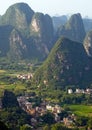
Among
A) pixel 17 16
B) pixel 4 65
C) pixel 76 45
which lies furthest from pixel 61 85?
pixel 17 16

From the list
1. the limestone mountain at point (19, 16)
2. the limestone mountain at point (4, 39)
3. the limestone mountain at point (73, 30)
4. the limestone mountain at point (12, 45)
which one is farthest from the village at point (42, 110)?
the limestone mountain at point (73, 30)

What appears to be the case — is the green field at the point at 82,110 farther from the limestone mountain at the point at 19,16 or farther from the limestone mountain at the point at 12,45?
the limestone mountain at the point at 19,16

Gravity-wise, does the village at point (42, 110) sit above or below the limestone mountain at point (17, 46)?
below

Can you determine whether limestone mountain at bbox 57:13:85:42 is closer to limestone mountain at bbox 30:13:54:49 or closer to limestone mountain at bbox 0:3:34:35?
limestone mountain at bbox 30:13:54:49

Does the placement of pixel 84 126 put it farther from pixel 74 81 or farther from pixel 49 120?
pixel 74 81

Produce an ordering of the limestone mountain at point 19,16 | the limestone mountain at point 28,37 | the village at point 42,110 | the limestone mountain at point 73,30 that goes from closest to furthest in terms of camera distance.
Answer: the village at point 42,110 < the limestone mountain at point 28,37 < the limestone mountain at point 19,16 < the limestone mountain at point 73,30

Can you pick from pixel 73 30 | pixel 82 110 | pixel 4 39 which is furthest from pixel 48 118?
pixel 73 30

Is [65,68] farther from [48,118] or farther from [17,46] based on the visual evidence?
[17,46]

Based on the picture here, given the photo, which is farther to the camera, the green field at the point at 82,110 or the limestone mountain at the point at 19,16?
the limestone mountain at the point at 19,16
